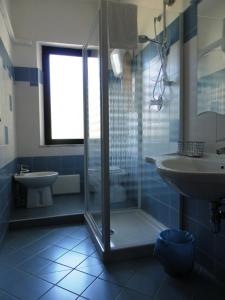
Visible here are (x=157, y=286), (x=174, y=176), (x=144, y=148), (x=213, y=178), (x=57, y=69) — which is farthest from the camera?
(x=57, y=69)

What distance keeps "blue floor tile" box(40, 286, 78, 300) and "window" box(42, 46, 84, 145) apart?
233 centimetres

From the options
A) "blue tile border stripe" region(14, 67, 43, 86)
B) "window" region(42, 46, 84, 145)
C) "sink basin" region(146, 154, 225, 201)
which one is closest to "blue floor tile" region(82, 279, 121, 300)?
"sink basin" region(146, 154, 225, 201)

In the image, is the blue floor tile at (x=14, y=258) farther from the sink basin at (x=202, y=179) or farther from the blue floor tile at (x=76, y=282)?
the sink basin at (x=202, y=179)

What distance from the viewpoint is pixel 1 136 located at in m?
2.17

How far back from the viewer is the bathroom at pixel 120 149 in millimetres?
1611

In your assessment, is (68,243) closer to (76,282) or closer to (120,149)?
(76,282)

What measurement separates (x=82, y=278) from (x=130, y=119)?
4.46ft

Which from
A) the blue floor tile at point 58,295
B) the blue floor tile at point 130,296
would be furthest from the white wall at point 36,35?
the blue floor tile at point 130,296

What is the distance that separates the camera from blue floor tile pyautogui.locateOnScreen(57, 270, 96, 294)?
1558mm

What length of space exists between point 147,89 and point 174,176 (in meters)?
1.30

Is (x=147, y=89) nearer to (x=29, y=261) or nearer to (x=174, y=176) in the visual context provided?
(x=174, y=176)

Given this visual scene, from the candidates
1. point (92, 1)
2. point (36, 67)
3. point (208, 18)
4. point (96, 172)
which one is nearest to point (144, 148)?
point (96, 172)

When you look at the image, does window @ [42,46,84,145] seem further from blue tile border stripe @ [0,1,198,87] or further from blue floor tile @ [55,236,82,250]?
blue floor tile @ [55,236,82,250]

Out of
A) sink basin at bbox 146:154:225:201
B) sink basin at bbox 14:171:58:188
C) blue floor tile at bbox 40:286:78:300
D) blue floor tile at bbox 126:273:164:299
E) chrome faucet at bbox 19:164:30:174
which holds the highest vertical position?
sink basin at bbox 146:154:225:201
